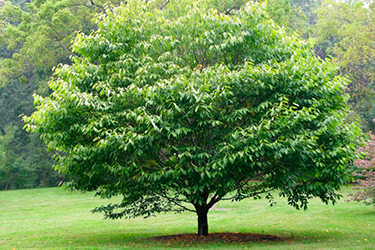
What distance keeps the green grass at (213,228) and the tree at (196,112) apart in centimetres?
187

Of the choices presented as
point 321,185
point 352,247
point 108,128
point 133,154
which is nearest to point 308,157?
point 321,185

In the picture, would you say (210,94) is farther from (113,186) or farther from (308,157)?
(113,186)

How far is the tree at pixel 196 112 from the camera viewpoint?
9.57 meters

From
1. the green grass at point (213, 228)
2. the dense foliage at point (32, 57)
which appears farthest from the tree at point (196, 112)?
the dense foliage at point (32, 57)

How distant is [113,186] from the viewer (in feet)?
37.2

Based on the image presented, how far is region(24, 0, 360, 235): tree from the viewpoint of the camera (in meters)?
9.57

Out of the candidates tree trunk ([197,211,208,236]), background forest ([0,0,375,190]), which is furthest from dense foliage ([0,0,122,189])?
tree trunk ([197,211,208,236])

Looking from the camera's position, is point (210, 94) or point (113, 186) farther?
point (113, 186)

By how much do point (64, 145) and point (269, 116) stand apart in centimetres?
573

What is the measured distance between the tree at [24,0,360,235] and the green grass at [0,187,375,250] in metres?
1.87

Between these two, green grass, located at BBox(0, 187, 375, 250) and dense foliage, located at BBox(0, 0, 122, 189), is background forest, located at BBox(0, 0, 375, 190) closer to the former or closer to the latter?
dense foliage, located at BBox(0, 0, 122, 189)

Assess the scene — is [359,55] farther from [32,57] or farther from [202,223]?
[32,57]

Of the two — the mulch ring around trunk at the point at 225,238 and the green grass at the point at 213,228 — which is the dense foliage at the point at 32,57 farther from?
the mulch ring around trunk at the point at 225,238

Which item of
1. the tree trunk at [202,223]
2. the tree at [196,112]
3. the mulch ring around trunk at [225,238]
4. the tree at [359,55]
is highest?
the tree at [359,55]
